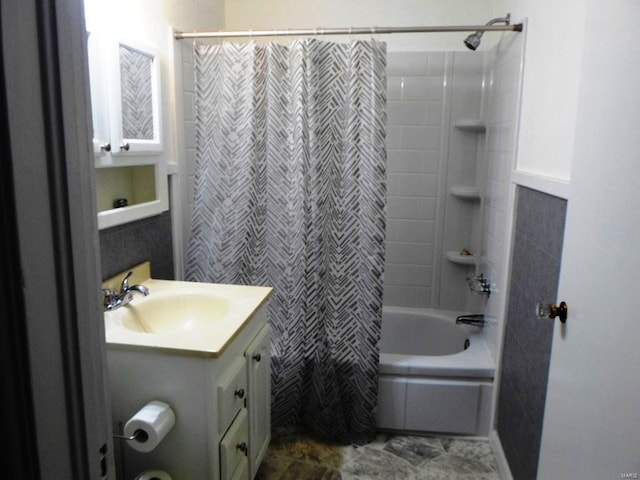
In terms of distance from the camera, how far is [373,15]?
276 centimetres

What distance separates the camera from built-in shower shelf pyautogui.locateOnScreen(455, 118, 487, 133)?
2.66m

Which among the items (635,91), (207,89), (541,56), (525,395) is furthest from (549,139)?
(207,89)

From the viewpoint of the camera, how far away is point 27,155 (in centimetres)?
45

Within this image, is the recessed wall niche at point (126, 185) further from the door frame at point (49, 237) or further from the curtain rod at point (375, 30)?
the door frame at point (49, 237)

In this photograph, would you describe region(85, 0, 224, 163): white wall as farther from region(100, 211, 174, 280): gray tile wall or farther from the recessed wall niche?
region(100, 211, 174, 280): gray tile wall

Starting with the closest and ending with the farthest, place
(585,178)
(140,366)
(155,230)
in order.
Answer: (585,178) → (140,366) → (155,230)

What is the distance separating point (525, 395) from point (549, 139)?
2.98 feet

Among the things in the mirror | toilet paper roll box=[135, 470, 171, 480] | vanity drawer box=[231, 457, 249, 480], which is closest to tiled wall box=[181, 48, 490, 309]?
the mirror

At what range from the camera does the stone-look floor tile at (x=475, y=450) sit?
211cm

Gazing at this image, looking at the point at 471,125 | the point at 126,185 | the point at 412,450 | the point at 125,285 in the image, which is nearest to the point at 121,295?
the point at 125,285

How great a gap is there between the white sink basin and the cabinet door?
0.15 metres

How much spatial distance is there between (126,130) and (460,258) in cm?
191

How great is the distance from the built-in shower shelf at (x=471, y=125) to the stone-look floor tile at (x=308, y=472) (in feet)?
6.25

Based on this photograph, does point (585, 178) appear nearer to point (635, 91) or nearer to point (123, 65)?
point (635, 91)
